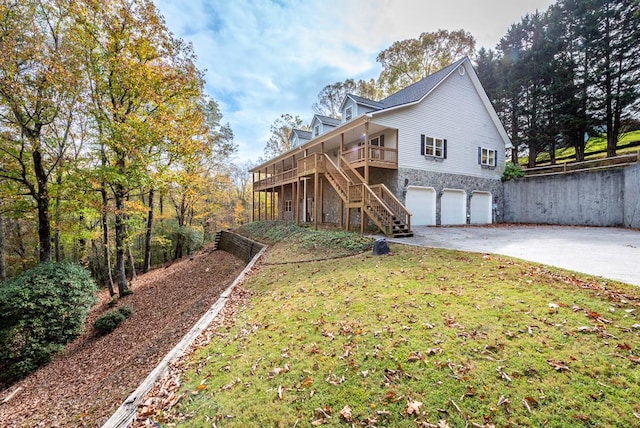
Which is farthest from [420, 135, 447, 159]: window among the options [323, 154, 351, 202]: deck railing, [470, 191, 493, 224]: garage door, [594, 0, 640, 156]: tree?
[594, 0, 640, 156]: tree

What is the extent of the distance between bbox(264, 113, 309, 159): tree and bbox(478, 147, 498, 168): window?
22.0m

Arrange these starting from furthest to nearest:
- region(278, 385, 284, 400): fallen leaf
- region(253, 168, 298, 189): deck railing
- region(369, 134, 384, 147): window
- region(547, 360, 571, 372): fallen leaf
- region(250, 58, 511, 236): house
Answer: region(253, 168, 298, 189): deck railing, region(369, 134, 384, 147): window, region(250, 58, 511, 236): house, region(278, 385, 284, 400): fallen leaf, region(547, 360, 571, 372): fallen leaf

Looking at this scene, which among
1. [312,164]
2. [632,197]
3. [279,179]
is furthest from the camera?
[279,179]

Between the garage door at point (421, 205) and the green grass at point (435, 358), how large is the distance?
9.55m

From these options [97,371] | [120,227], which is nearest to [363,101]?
[120,227]

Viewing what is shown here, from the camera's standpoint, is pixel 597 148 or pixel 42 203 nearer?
pixel 42 203

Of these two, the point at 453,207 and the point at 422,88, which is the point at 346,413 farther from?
the point at 422,88

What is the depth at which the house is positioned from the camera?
46.2 feet

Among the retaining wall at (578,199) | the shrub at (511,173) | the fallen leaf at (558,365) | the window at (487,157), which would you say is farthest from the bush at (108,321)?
the shrub at (511,173)

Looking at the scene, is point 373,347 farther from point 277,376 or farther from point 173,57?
point 173,57

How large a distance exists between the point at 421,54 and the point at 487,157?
48.3ft

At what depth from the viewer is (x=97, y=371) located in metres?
6.27

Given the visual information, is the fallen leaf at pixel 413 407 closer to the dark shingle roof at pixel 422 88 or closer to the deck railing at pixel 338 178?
the deck railing at pixel 338 178

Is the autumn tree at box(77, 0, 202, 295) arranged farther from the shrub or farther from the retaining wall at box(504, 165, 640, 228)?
the retaining wall at box(504, 165, 640, 228)
